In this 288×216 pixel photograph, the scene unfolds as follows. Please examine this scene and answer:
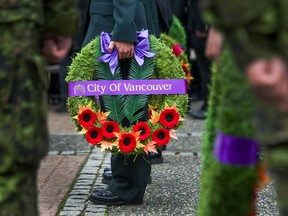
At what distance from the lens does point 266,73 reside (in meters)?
2.33

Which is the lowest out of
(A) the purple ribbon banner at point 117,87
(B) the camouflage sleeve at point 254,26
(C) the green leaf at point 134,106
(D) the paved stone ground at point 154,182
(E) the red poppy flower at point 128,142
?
(D) the paved stone ground at point 154,182

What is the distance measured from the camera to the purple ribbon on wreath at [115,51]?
4820 millimetres

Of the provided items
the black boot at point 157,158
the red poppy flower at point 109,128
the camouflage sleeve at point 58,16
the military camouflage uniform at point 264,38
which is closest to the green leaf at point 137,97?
the red poppy flower at point 109,128

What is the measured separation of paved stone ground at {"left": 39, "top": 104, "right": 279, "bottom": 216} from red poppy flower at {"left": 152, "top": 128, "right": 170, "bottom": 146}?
0.42 m

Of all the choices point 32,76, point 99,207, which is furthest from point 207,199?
point 99,207

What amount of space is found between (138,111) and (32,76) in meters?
2.31

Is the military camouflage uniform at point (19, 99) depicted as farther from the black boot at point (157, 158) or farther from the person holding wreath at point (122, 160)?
the black boot at point (157, 158)

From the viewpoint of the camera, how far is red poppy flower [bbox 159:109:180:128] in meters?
5.05

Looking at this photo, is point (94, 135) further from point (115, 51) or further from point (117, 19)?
point (117, 19)

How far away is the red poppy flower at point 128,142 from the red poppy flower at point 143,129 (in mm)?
82

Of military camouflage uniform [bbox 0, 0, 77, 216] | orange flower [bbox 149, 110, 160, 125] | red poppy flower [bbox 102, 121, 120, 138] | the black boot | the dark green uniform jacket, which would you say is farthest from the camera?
the black boot

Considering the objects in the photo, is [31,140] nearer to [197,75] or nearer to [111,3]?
[111,3]

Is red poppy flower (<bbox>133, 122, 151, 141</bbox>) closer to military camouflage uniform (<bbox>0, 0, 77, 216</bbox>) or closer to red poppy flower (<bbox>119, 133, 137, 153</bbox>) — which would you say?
red poppy flower (<bbox>119, 133, 137, 153</bbox>)

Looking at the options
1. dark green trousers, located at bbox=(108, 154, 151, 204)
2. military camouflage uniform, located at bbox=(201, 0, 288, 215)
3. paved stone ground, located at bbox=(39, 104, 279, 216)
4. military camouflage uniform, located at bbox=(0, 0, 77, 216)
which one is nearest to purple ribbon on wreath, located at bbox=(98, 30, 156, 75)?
dark green trousers, located at bbox=(108, 154, 151, 204)
